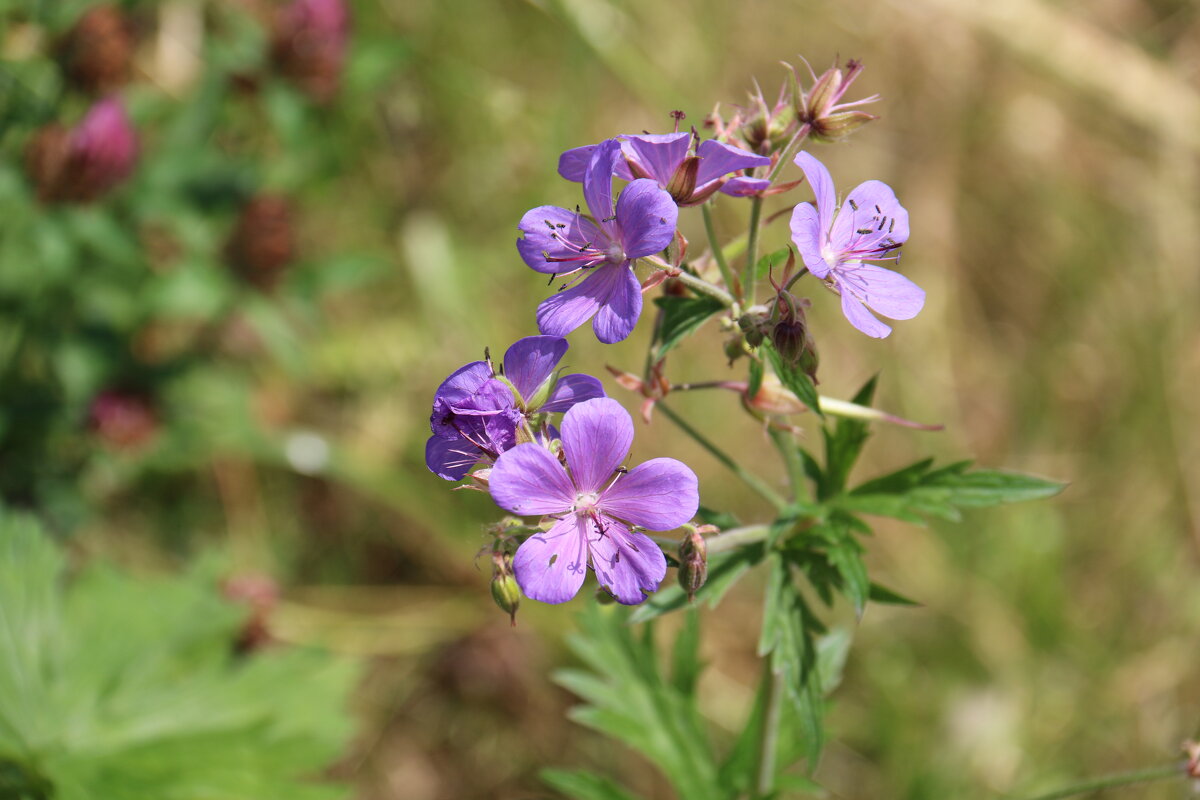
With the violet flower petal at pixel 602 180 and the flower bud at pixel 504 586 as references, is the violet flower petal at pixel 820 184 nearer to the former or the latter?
the violet flower petal at pixel 602 180

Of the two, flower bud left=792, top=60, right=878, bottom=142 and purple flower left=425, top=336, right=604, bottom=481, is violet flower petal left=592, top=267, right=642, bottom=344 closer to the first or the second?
purple flower left=425, top=336, right=604, bottom=481

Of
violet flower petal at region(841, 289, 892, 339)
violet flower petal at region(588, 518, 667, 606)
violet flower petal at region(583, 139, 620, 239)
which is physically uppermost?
violet flower petal at region(841, 289, 892, 339)

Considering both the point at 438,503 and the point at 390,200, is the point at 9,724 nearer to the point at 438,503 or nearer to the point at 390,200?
the point at 438,503

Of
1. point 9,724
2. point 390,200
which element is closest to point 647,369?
point 9,724

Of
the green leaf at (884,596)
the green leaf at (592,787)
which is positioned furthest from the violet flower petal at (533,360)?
the green leaf at (592,787)

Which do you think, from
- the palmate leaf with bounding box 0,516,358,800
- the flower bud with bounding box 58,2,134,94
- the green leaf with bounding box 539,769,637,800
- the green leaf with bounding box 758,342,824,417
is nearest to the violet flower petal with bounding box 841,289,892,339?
the green leaf with bounding box 758,342,824,417

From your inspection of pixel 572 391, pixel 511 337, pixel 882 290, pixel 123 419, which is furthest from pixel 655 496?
pixel 511 337
